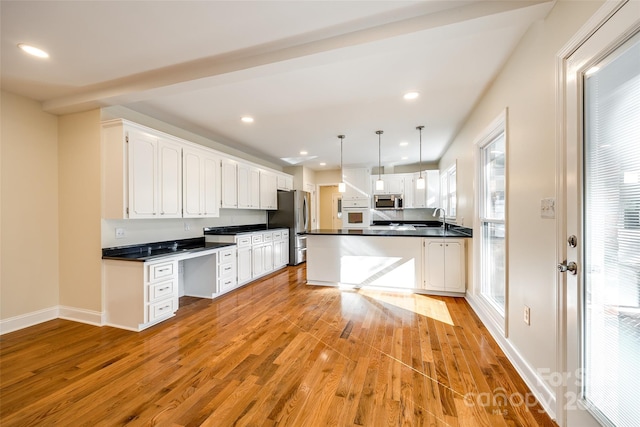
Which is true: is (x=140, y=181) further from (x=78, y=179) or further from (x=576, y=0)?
(x=576, y=0)

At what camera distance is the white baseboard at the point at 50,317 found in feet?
9.09

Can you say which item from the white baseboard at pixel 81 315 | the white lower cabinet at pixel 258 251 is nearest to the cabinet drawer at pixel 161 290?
the white baseboard at pixel 81 315

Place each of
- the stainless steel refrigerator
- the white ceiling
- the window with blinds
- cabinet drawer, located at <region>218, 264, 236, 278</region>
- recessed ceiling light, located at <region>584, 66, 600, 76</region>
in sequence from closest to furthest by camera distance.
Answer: the window with blinds
recessed ceiling light, located at <region>584, 66, 600, 76</region>
the white ceiling
cabinet drawer, located at <region>218, 264, 236, 278</region>
the stainless steel refrigerator

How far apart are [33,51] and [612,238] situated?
4038mm

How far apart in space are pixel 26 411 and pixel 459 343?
324cm

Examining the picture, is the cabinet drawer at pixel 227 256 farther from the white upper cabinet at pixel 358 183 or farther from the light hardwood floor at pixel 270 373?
the white upper cabinet at pixel 358 183

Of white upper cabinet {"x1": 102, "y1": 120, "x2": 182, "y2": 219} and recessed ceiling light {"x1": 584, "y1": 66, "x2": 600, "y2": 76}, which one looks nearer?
recessed ceiling light {"x1": 584, "y1": 66, "x2": 600, "y2": 76}

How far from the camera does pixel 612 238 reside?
1.18m

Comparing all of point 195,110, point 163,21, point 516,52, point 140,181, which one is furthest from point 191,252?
point 516,52

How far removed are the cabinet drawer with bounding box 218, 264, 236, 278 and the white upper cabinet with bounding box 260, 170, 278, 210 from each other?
67.9 inches

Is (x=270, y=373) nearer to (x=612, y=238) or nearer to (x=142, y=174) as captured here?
(x=612, y=238)

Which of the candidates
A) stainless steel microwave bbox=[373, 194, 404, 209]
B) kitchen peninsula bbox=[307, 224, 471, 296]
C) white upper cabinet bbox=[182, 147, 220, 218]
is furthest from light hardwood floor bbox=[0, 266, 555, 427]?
stainless steel microwave bbox=[373, 194, 404, 209]

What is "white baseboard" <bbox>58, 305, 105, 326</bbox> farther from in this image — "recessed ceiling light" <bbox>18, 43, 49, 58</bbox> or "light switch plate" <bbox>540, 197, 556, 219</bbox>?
"light switch plate" <bbox>540, 197, 556, 219</bbox>

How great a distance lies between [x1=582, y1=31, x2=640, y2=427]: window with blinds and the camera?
42.4 inches
